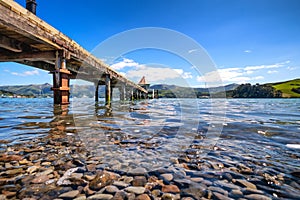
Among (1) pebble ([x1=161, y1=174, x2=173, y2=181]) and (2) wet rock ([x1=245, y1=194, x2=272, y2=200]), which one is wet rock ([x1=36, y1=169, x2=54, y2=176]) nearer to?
(1) pebble ([x1=161, y1=174, x2=173, y2=181])

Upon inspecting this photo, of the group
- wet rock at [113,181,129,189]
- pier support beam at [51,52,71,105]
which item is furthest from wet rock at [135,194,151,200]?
pier support beam at [51,52,71,105]

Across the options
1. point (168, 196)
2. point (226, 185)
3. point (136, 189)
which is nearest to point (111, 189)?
point (136, 189)

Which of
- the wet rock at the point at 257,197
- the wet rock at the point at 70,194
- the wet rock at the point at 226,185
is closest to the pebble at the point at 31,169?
the wet rock at the point at 70,194

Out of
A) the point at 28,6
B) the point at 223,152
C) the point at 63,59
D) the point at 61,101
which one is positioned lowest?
the point at 223,152

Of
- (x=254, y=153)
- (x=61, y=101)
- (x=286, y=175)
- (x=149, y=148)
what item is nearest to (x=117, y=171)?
(x=149, y=148)

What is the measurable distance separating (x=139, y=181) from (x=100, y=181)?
1.42 feet

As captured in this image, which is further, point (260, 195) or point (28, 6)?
point (28, 6)

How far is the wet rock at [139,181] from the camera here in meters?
1.76

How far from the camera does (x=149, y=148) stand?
2.97 m

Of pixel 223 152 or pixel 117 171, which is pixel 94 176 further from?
pixel 223 152

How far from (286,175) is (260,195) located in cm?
72

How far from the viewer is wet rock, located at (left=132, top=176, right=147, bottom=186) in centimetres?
176

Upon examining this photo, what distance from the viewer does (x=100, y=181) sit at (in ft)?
5.90

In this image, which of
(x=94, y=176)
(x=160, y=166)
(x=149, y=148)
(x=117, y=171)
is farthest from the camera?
(x=149, y=148)
